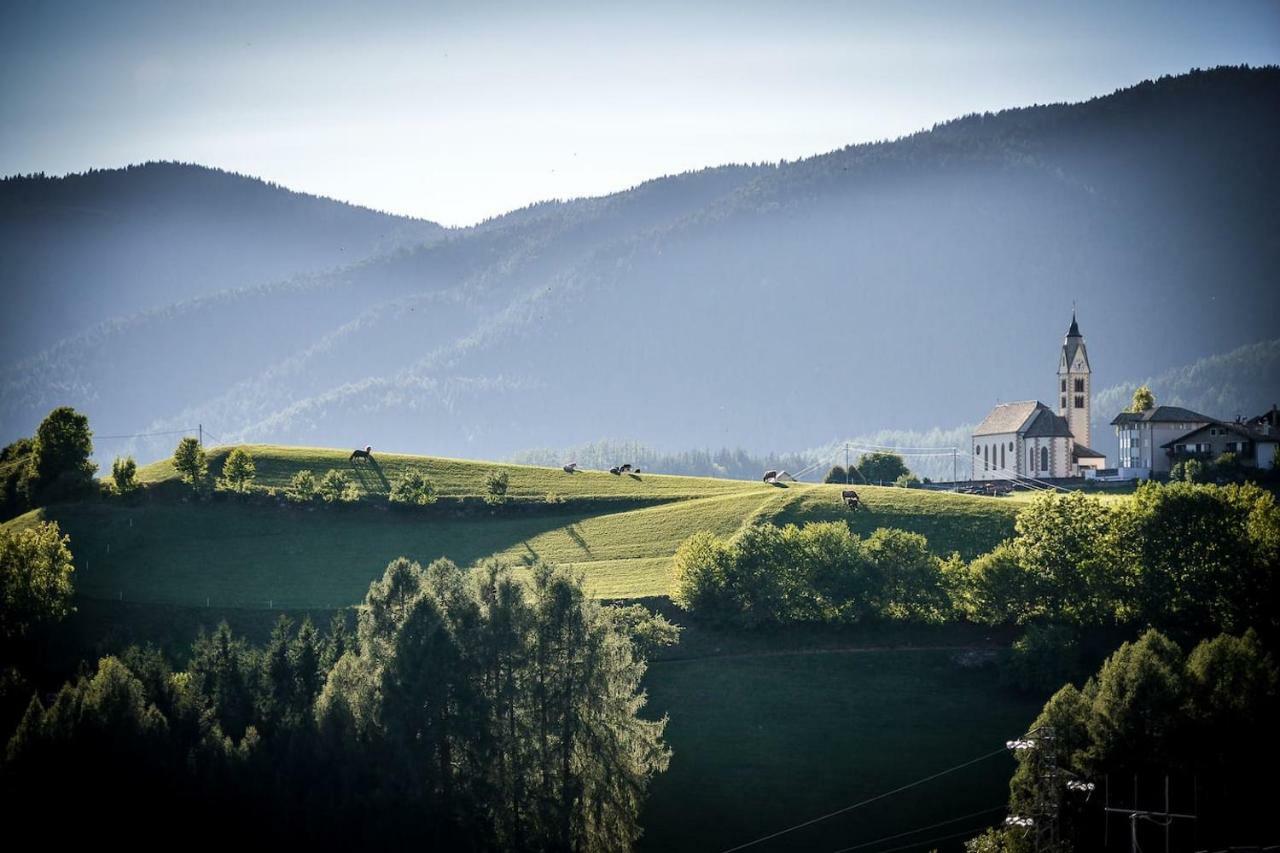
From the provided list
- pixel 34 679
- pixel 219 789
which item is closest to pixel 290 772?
pixel 219 789

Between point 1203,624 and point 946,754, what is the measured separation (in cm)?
2260

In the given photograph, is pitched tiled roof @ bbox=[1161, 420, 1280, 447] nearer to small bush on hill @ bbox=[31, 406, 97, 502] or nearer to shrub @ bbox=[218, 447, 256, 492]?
shrub @ bbox=[218, 447, 256, 492]

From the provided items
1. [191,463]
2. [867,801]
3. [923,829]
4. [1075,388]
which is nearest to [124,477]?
[191,463]

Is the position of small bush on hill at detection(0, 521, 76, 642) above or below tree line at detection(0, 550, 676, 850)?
above

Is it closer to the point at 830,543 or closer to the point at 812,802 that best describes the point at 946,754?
the point at 812,802

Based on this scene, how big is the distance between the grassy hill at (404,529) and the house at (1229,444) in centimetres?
4204

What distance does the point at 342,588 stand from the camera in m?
115

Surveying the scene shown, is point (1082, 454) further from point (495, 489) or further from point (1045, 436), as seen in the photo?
point (495, 489)

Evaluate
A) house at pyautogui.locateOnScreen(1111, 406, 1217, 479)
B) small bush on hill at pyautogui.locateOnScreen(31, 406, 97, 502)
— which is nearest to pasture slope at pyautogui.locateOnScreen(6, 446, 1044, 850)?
small bush on hill at pyautogui.locateOnScreen(31, 406, 97, 502)

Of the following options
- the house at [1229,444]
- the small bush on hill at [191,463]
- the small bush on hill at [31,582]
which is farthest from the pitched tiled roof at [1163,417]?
→ the small bush on hill at [31,582]

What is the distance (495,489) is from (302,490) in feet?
52.3

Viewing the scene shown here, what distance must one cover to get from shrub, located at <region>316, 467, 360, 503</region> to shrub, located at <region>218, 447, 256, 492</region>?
602cm

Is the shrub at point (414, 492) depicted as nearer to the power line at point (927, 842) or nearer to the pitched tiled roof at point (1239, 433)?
the power line at point (927, 842)

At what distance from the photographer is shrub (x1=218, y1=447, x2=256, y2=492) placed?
136125 mm
